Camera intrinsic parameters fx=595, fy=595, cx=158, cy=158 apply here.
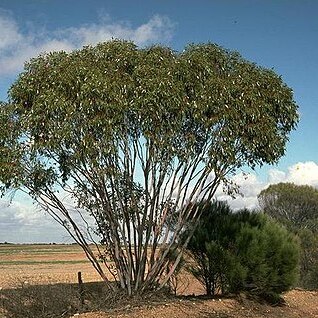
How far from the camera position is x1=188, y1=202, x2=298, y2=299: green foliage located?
1592cm

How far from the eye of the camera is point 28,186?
15.2 meters

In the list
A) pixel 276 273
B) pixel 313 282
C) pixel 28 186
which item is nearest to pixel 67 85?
pixel 28 186

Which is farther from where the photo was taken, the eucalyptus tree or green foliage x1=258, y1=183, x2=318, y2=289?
green foliage x1=258, y1=183, x2=318, y2=289

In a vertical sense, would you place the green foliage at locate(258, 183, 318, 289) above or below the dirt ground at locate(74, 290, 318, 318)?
above

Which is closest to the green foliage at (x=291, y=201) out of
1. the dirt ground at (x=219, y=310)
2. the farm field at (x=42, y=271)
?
the farm field at (x=42, y=271)

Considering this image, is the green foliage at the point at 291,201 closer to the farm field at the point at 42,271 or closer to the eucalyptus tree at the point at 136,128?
the farm field at the point at 42,271

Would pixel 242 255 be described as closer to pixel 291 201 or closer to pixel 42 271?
pixel 42 271

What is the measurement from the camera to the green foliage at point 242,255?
15922 millimetres

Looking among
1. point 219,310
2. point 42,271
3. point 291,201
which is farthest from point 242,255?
point 291,201

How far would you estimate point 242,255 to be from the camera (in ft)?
52.1

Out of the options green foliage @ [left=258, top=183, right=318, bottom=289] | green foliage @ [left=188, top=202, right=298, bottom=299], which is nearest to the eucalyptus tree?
green foliage @ [left=188, top=202, right=298, bottom=299]

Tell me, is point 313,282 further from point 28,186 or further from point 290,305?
point 28,186

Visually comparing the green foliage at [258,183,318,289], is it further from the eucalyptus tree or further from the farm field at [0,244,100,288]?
the eucalyptus tree

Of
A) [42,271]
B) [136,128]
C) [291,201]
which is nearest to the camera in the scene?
[136,128]
